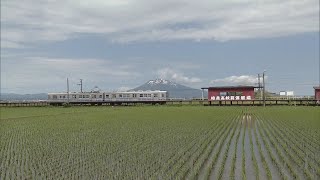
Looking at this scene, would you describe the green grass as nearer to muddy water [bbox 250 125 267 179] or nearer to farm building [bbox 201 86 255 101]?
muddy water [bbox 250 125 267 179]

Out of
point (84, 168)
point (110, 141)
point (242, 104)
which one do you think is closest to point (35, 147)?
point (110, 141)

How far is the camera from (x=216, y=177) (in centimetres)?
1127

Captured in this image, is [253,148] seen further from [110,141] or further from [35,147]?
[35,147]

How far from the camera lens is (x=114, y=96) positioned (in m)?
84.0

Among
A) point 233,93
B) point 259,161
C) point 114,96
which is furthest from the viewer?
point 114,96

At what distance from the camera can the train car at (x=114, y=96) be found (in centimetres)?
8000

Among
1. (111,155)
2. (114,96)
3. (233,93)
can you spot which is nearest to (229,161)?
(111,155)

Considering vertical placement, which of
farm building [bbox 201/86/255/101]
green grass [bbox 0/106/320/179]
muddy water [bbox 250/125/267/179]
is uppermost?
farm building [bbox 201/86/255/101]

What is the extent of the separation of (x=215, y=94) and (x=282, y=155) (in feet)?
188

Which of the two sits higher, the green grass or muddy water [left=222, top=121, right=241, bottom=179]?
the green grass

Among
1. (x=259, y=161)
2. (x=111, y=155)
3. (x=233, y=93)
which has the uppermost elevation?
(x=233, y=93)

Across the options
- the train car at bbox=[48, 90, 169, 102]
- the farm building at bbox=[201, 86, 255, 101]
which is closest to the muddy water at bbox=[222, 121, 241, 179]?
the farm building at bbox=[201, 86, 255, 101]

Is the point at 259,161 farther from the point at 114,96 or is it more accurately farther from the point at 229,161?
the point at 114,96

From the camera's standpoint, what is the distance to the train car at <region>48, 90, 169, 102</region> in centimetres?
8000
